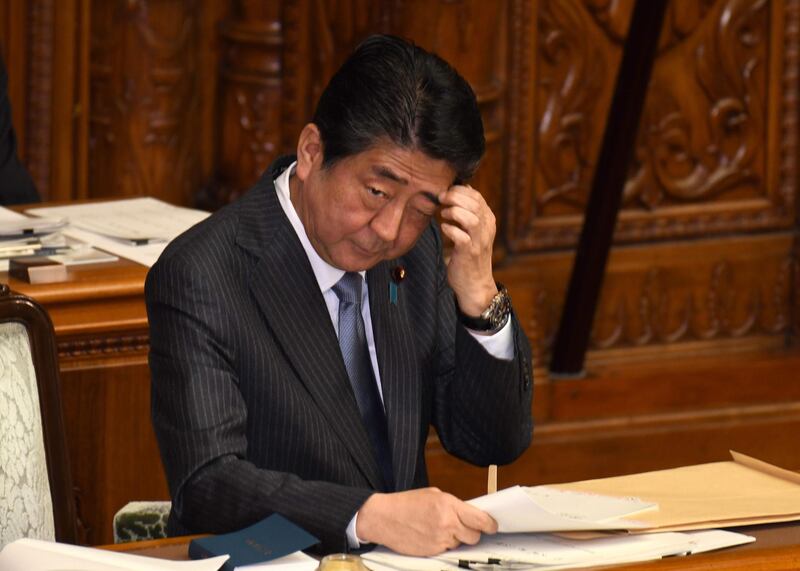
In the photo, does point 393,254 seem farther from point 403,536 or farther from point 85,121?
point 85,121

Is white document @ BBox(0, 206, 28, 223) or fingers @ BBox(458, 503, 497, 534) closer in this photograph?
fingers @ BBox(458, 503, 497, 534)

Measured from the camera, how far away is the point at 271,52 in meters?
4.64

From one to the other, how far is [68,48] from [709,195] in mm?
2144

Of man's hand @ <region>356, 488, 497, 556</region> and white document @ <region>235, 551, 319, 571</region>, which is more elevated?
man's hand @ <region>356, 488, 497, 556</region>

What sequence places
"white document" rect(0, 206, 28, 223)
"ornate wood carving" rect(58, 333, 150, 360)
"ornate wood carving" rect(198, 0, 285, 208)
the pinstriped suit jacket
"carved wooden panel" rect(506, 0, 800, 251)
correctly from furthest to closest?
"carved wooden panel" rect(506, 0, 800, 251) < "ornate wood carving" rect(198, 0, 285, 208) < "white document" rect(0, 206, 28, 223) < "ornate wood carving" rect(58, 333, 150, 360) < the pinstriped suit jacket

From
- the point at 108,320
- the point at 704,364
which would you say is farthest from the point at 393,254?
the point at 704,364

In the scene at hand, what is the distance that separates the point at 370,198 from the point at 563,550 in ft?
2.03

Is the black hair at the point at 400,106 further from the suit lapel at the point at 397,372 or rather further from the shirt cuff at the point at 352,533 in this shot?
the shirt cuff at the point at 352,533

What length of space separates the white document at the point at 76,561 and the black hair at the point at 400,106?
69cm

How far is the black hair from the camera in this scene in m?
2.20

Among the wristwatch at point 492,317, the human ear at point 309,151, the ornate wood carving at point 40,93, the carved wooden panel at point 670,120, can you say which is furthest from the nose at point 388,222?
the carved wooden panel at point 670,120

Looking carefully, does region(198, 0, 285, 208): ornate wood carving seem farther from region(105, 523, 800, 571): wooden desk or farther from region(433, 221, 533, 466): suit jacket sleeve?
region(105, 523, 800, 571): wooden desk

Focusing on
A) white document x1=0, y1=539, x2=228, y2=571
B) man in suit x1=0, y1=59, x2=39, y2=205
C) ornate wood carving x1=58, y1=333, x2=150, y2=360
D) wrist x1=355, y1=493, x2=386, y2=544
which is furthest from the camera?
man in suit x1=0, y1=59, x2=39, y2=205

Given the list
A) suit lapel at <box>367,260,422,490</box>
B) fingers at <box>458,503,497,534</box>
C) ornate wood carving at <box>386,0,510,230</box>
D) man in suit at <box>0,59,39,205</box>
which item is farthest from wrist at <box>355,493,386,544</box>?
ornate wood carving at <box>386,0,510,230</box>
